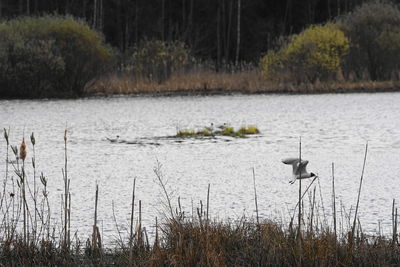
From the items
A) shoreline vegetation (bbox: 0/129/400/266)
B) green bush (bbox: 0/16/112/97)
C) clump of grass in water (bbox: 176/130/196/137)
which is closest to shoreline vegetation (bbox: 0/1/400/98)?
green bush (bbox: 0/16/112/97)

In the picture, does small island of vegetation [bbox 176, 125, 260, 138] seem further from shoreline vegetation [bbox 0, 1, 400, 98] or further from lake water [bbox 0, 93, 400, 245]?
shoreline vegetation [bbox 0, 1, 400, 98]

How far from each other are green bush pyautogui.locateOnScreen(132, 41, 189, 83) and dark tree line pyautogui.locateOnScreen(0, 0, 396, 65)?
12945 millimetres

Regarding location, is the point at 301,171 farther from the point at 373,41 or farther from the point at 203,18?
the point at 203,18

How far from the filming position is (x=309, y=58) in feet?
79.7

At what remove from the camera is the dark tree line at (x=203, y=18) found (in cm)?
3925

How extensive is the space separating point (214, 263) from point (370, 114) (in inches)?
455

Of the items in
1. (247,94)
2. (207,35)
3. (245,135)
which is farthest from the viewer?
(207,35)

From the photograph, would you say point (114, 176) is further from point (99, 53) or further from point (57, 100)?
point (99, 53)

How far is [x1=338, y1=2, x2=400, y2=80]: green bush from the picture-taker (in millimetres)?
25703

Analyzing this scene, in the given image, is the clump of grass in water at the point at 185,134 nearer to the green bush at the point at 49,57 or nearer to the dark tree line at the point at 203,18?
the green bush at the point at 49,57

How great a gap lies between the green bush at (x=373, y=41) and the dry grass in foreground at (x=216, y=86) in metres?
2.06

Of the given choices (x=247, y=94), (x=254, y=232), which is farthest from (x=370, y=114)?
(x=254, y=232)

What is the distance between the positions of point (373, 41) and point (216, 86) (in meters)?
6.59

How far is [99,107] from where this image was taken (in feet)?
59.2
